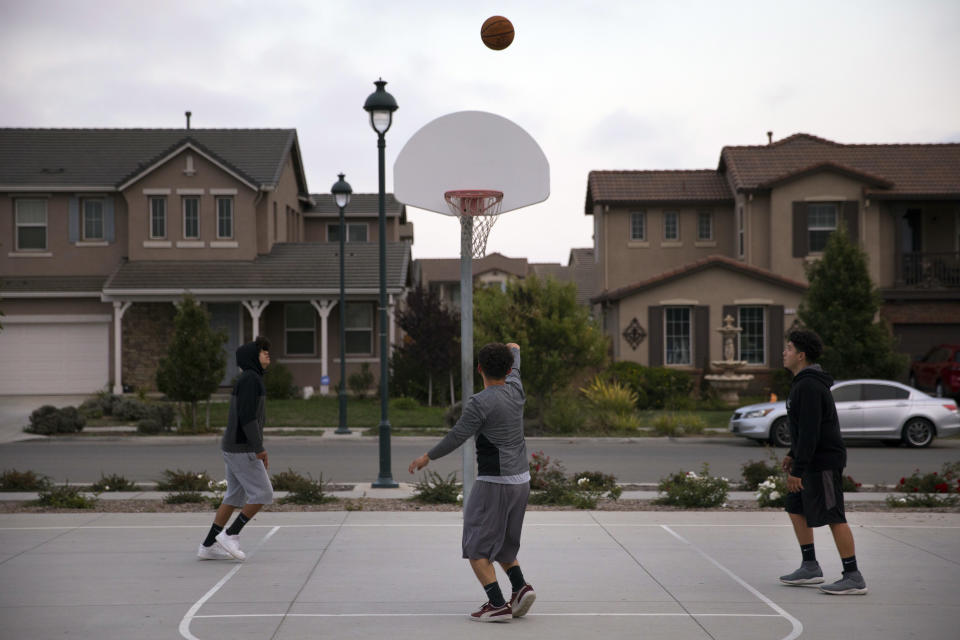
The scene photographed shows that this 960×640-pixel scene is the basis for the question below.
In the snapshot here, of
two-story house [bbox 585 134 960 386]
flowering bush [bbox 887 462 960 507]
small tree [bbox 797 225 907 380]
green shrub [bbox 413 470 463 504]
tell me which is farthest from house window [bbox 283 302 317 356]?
flowering bush [bbox 887 462 960 507]

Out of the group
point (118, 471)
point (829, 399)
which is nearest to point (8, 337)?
point (118, 471)

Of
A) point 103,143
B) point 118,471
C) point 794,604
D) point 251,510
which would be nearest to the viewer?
point 794,604

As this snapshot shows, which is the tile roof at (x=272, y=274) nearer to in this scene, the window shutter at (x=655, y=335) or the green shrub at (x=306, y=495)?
the window shutter at (x=655, y=335)

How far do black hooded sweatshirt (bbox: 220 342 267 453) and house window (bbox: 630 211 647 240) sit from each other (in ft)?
92.2

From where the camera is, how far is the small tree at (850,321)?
24.0 meters

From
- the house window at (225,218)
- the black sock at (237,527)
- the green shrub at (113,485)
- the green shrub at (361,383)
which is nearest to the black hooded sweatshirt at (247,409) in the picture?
the black sock at (237,527)

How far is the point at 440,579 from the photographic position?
8156mm

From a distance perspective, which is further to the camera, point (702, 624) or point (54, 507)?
point (54, 507)

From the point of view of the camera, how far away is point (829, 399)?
760cm

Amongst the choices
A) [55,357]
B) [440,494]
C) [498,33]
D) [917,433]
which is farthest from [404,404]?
[498,33]

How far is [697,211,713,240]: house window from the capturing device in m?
36.0

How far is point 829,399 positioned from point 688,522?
12.9 ft

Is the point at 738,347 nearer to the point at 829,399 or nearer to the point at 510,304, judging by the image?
the point at 510,304

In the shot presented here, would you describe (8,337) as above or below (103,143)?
below
